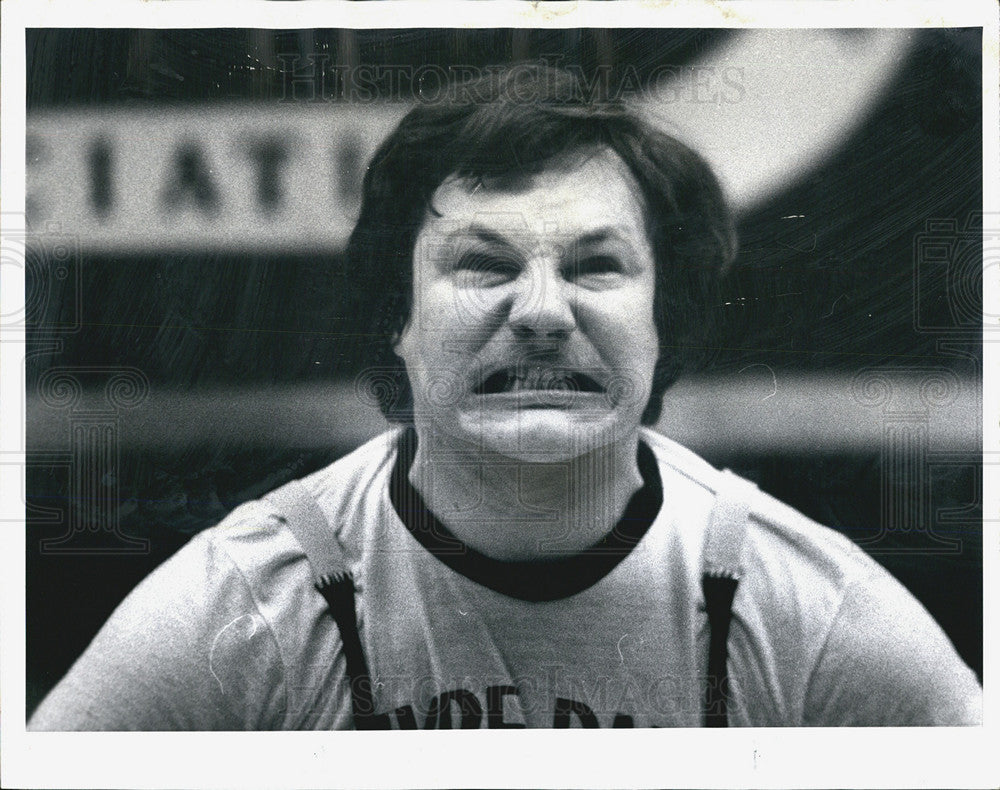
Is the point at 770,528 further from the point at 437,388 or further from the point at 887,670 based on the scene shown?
the point at 437,388

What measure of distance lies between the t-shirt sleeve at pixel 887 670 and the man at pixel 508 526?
11 mm

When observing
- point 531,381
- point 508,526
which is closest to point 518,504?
point 508,526

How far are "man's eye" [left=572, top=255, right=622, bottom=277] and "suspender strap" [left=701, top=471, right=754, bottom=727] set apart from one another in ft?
2.08

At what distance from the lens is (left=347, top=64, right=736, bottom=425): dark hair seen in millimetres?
2490

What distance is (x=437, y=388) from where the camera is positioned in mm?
2492

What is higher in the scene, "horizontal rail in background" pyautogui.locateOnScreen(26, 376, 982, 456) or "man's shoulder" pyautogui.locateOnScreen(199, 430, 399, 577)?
"horizontal rail in background" pyautogui.locateOnScreen(26, 376, 982, 456)

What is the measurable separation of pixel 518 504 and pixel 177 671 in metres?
1.01

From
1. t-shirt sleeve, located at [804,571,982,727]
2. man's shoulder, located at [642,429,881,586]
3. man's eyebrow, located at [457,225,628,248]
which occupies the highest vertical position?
man's eyebrow, located at [457,225,628,248]

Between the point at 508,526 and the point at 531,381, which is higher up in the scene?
the point at 531,381

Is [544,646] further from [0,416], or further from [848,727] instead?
[0,416]

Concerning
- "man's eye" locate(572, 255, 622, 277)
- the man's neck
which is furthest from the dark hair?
the man's neck

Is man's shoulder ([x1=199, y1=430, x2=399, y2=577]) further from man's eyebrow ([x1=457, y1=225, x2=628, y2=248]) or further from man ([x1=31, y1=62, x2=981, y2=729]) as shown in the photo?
man's eyebrow ([x1=457, y1=225, x2=628, y2=248])

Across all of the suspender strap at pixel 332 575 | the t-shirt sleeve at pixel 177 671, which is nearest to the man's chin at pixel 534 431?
the suspender strap at pixel 332 575

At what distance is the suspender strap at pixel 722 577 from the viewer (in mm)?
2492
